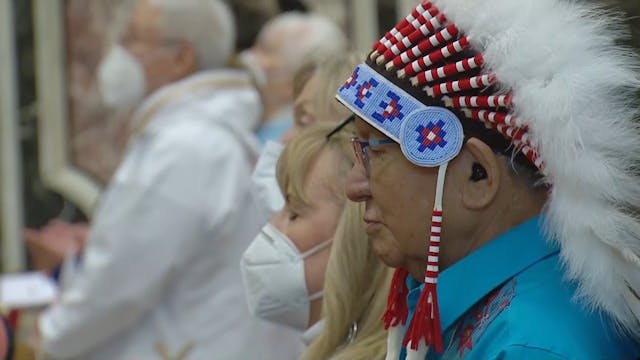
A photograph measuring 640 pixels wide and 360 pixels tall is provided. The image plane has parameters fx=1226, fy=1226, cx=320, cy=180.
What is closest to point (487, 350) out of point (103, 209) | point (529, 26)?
point (529, 26)

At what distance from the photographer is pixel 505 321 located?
1.59 metres

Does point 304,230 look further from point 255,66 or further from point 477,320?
point 255,66

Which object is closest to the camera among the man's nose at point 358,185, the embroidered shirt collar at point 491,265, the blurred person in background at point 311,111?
the embroidered shirt collar at point 491,265

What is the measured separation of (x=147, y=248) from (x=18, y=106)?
3507 mm

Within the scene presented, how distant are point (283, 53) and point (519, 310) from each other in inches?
120

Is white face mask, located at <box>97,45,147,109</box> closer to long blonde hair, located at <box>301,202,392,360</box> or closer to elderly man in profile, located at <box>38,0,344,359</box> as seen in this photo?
elderly man in profile, located at <box>38,0,344,359</box>

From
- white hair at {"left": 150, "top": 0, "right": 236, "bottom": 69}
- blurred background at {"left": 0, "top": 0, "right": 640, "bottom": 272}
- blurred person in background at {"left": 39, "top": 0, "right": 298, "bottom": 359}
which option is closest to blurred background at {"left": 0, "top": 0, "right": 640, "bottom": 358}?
blurred background at {"left": 0, "top": 0, "right": 640, "bottom": 272}

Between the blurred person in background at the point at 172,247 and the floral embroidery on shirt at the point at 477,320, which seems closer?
the floral embroidery on shirt at the point at 477,320

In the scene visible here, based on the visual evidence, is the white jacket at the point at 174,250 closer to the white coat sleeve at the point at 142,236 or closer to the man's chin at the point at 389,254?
the white coat sleeve at the point at 142,236

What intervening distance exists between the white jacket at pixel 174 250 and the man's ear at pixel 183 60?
28 centimetres

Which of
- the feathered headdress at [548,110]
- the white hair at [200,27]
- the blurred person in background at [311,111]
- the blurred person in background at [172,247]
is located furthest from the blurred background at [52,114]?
the feathered headdress at [548,110]

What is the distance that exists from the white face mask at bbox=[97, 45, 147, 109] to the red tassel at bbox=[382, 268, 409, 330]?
209 cm

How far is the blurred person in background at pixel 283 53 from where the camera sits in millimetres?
4297

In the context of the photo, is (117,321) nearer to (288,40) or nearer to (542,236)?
(288,40)
